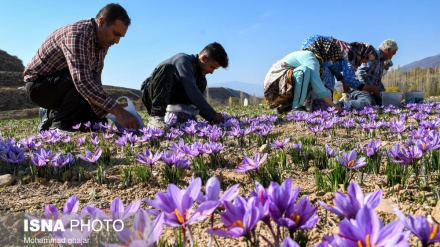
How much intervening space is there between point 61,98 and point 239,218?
3.83m

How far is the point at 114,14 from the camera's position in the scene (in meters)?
3.51

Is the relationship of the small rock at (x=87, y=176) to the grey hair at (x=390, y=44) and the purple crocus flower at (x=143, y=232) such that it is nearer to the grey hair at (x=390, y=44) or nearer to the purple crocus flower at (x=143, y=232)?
the purple crocus flower at (x=143, y=232)

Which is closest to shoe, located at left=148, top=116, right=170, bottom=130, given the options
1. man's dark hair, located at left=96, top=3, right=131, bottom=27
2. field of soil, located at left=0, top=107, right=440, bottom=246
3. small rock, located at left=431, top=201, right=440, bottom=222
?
man's dark hair, located at left=96, top=3, right=131, bottom=27

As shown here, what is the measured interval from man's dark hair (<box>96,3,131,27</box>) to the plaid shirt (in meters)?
0.21

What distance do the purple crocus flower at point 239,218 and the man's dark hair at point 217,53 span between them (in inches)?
144

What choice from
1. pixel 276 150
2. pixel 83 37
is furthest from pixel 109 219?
pixel 83 37

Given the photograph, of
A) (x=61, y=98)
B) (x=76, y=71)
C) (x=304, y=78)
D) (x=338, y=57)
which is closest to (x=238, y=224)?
(x=76, y=71)

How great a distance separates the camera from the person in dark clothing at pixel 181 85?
4266 mm

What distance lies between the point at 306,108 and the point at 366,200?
5097 mm

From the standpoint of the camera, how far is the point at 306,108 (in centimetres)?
582

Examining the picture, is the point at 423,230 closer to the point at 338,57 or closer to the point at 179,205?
the point at 179,205

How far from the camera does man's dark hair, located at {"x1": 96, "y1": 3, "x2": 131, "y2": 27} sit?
138 inches

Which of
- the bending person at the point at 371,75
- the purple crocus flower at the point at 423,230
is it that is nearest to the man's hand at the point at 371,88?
the bending person at the point at 371,75

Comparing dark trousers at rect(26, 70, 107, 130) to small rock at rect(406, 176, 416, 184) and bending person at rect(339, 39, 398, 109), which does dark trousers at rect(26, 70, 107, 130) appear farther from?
bending person at rect(339, 39, 398, 109)
